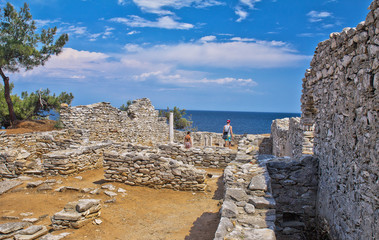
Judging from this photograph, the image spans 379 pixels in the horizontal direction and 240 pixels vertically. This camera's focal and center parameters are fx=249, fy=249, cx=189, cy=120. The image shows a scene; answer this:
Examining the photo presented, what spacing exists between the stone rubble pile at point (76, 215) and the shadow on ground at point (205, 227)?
2.44m

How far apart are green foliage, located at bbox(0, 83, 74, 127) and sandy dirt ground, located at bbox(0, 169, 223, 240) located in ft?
48.0

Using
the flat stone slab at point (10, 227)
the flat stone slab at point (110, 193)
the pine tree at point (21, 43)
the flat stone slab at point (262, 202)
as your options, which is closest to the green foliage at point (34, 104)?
the pine tree at point (21, 43)

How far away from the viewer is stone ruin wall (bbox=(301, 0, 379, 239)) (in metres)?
3.58

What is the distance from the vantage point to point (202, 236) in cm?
564

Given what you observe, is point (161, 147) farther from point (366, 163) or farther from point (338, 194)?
point (366, 163)

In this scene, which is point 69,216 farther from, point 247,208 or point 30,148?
point 30,148

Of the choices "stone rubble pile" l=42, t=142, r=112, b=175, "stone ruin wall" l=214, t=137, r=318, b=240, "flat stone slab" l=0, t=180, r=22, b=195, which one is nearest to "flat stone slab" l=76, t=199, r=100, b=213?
"stone ruin wall" l=214, t=137, r=318, b=240

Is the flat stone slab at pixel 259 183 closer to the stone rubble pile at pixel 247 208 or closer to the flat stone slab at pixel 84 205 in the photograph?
the stone rubble pile at pixel 247 208

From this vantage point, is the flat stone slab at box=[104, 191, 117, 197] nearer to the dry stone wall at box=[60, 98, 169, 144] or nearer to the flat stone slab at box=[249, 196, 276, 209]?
the flat stone slab at box=[249, 196, 276, 209]

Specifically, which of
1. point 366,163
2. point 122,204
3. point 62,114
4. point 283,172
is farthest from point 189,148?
point 62,114

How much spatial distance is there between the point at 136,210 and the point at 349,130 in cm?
571

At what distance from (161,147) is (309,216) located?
25.1 ft

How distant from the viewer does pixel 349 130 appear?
14.4 ft

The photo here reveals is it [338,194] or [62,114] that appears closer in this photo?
[338,194]
